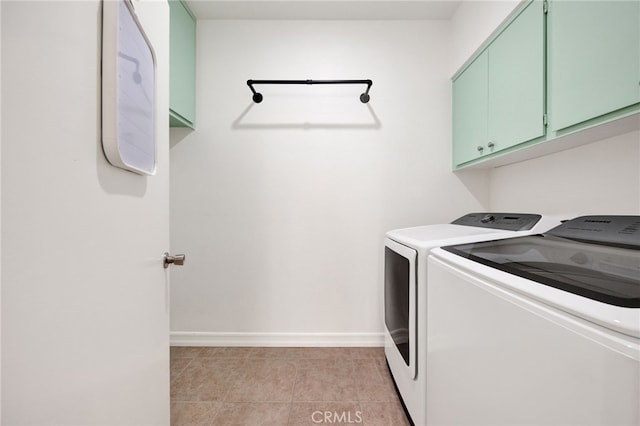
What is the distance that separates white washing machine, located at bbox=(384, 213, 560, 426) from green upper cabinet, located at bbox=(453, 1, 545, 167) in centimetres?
44

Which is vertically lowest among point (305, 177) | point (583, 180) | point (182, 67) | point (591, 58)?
point (583, 180)

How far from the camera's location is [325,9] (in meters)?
1.88

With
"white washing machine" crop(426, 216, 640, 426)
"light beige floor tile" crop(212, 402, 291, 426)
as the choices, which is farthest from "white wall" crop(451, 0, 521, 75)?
"light beige floor tile" crop(212, 402, 291, 426)

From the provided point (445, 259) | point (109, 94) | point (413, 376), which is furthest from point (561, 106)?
point (109, 94)

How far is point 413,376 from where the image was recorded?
115cm

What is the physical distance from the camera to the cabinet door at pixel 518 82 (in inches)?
45.5

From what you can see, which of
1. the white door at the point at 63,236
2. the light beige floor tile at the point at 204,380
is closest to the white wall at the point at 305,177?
the light beige floor tile at the point at 204,380

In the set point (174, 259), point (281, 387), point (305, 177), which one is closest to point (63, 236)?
point (174, 259)

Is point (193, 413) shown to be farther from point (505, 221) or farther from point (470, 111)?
point (470, 111)

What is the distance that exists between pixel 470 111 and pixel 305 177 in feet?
4.10

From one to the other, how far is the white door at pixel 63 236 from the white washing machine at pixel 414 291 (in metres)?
1.06

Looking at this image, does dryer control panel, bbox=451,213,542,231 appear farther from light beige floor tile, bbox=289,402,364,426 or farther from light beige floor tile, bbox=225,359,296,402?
light beige floor tile, bbox=225,359,296,402

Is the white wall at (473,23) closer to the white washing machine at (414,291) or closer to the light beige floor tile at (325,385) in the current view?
the white washing machine at (414,291)

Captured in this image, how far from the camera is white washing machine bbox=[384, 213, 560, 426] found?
1.11m
